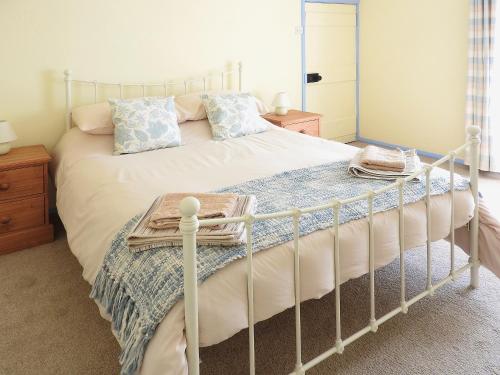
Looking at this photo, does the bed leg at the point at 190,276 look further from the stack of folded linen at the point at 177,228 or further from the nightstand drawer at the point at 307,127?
the nightstand drawer at the point at 307,127

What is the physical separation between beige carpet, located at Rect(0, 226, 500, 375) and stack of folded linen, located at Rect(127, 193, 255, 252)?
25.1 inches

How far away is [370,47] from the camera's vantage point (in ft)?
16.5

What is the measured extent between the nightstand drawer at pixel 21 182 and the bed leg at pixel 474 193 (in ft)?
8.30

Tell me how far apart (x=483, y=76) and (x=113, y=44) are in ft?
10.4

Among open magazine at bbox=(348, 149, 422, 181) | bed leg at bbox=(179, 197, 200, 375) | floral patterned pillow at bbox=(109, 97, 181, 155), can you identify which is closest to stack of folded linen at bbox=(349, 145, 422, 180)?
open magazine at bbox=(348, 149, 422, 181)

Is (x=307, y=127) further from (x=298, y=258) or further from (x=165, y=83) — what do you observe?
(x=298, y=258)

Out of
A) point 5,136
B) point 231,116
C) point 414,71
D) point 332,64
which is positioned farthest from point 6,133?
point 414,71

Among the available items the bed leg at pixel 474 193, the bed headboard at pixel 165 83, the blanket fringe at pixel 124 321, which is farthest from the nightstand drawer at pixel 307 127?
the blanket fringe at pixel 124 321

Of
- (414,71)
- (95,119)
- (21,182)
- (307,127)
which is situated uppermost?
(414,71)

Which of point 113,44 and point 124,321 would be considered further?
point 113,44

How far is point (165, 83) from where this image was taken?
12.0 feet

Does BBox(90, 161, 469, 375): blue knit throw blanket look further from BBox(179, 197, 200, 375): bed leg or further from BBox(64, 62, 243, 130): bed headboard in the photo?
BBox(64, 62, 243, 130): bed headboard

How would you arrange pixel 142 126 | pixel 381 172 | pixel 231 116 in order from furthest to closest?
pixel 231 116 < pixel 142 126 < pixel 381 172

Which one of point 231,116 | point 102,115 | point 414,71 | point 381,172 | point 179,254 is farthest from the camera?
point 414,71
